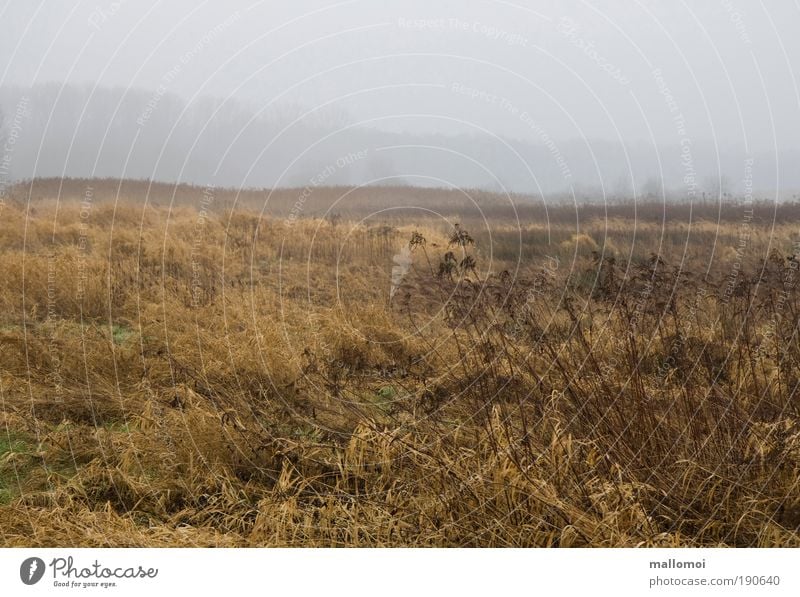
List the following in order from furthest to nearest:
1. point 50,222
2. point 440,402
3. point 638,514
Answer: point 50,222, point 440,402, point 638,514

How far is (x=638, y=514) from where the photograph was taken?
334cm

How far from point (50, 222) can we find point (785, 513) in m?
12.6

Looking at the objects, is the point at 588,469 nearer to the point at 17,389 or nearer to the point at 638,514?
the point at 638,514

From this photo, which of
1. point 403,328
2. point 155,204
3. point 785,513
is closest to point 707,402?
point 785,513

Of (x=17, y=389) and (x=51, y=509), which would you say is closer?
(x=51, y=509)

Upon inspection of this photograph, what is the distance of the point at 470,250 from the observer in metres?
11.8

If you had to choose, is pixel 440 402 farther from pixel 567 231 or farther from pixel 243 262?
pixel 567 231

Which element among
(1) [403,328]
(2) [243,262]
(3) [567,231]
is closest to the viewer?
(1) [403,328]

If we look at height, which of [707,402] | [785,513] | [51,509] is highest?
[707,402]

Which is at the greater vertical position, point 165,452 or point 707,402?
point 707,402

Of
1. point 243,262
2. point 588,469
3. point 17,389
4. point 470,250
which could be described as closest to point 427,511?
point 588,469

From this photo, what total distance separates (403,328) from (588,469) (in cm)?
342

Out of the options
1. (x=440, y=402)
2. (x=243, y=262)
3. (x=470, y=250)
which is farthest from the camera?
(x=470, y=250)

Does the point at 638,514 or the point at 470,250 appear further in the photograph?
the point at 470,250
